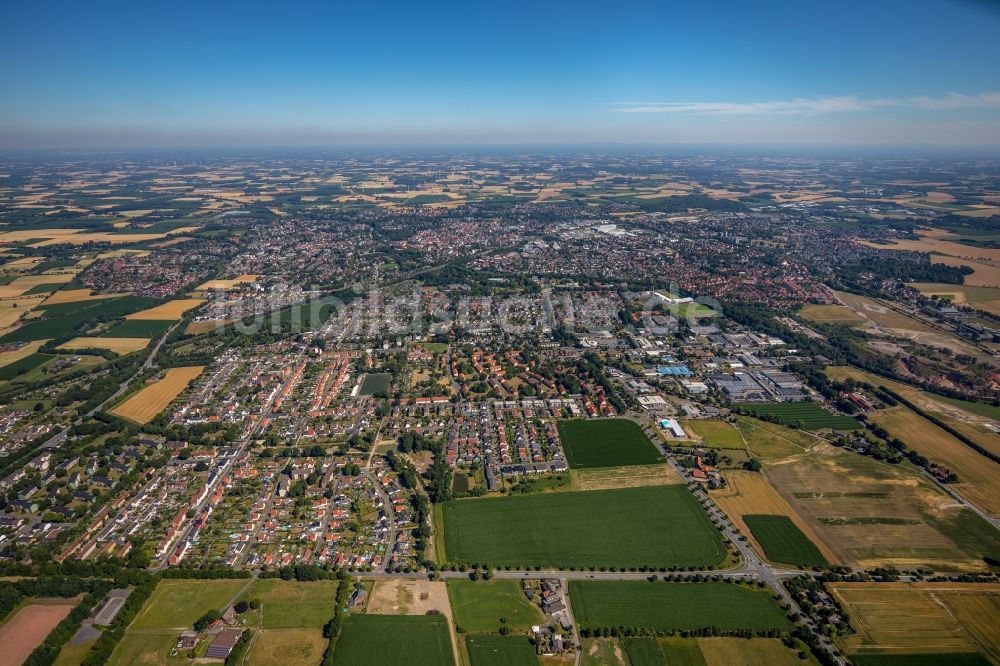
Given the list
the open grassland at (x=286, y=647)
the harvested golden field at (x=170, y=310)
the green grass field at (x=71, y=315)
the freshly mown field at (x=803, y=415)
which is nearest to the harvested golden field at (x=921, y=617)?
the freshly mown field at (x=803, y=415)

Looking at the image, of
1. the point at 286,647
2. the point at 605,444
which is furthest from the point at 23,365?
the point at 605,444

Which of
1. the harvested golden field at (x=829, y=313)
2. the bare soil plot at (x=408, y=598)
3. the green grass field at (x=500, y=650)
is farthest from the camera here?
the harvested golden field at (x=829, y=313)

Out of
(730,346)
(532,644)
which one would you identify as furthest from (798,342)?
(532,644)

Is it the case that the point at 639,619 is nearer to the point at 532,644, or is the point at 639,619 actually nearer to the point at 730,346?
the point at 532,644

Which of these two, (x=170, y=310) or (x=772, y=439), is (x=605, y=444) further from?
(x=170, y=310)

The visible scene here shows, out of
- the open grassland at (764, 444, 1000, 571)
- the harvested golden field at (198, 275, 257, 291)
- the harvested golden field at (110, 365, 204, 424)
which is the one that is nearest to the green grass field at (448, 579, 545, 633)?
the open grassland at (764, 444, 1000, 571)

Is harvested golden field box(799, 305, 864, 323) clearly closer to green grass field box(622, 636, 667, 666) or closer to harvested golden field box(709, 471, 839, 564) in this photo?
harvested golden field box(709, 471, 839, 564)

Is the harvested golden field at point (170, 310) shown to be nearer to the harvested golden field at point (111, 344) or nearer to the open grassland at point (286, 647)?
the harvested golden field at point (111, 344)

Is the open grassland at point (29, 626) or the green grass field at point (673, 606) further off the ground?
the open grassland at point (29, 626)
